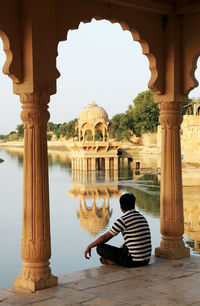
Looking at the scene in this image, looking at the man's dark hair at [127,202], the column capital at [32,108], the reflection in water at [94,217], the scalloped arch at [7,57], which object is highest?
the scalloped arch at [7,57]

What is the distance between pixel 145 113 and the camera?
62438 mm

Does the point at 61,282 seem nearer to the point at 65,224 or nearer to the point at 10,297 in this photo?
the point at 10,297

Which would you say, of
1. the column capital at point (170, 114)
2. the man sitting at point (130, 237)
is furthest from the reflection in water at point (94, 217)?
the man sitting at point (130, 237)

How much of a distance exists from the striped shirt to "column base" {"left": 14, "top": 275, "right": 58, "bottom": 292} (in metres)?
0.77

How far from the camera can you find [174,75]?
214 inches

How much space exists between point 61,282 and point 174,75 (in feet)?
7.93

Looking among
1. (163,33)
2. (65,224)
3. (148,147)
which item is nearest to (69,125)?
(148,147)

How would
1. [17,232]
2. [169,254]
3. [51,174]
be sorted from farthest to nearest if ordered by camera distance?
1. [51,174]
2. [17,232]
3. [169,254]

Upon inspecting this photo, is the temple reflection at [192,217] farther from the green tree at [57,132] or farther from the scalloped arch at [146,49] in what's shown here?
the green tree at [57,132]

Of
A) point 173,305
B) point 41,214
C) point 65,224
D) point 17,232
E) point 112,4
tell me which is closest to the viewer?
point 173,305

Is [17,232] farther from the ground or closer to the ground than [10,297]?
closer to the ground

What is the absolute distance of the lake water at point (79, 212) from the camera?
12.5m

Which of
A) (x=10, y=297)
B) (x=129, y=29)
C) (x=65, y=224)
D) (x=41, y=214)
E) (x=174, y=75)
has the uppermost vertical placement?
(x=129, y=29)

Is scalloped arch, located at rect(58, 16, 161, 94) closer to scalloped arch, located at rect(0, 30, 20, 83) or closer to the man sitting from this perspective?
scalloped arch, located at rect(0, 30, 20, 83)
